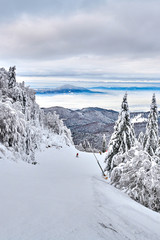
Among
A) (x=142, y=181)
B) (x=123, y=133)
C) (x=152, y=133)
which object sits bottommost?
(x=152, y=133)

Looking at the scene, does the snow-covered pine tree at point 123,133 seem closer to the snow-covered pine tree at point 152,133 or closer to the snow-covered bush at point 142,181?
the snow-covered bush at point 142,181

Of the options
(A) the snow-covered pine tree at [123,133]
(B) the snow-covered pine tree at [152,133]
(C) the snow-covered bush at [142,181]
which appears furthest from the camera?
(B) the snow-covered pine tree at [152,133]

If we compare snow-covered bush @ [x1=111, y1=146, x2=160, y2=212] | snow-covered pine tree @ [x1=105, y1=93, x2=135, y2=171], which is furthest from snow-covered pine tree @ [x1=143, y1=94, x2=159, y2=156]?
snow-covered bush @ [x1=111, y1=146, x2=160, y2=212]

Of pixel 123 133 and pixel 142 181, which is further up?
pixel 123 133

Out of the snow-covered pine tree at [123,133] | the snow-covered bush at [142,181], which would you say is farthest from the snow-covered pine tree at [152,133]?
the snow-covered bush at [142,181]

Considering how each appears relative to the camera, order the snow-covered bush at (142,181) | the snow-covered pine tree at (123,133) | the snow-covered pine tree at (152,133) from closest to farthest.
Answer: the snow-covered bush at (142,181), the snow-covered pine tree at (123,133), the snow-covered pine tree at (152,133)

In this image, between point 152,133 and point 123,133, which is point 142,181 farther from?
point 152,133

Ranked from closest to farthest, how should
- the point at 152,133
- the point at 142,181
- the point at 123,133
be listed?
1. the point at 142,181
2. the point at 123,133
3. the point at 152,133

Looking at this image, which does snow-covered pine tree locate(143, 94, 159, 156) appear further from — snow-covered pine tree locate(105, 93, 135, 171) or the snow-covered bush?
the snow-covered bush

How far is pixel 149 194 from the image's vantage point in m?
9.82

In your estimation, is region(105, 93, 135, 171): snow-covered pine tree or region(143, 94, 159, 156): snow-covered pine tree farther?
region(143, 94, 159, 156): snow-covered pine tree

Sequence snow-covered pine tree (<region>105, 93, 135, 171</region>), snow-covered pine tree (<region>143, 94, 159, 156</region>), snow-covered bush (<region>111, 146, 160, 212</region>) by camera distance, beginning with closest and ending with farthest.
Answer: snow-covered bush (<region>111, 146, 160, 212</region>)
snow-covered pine tree (<region>105, 93, 135, 171</region>)
snow-covered pine tree (<region>143, 94, 159, 156</region>)

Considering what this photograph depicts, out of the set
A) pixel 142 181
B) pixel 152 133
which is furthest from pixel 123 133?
pixel 152 133

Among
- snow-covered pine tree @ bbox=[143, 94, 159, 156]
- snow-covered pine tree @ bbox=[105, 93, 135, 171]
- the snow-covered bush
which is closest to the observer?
the snow-covered bush
